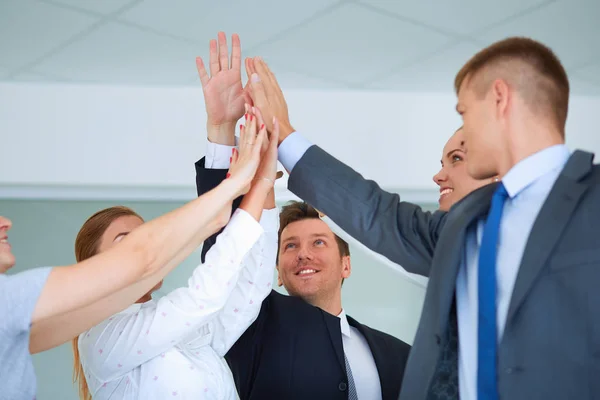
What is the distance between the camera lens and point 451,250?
1.69 meters

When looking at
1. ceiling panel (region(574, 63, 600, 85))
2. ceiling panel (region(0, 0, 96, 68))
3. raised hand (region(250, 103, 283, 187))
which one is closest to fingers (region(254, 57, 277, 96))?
raised hand (region(250, 103, 283, 187))

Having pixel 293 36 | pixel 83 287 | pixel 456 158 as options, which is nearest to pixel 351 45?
pixel 293 36

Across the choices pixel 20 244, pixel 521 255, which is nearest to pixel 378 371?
pixel 521 255

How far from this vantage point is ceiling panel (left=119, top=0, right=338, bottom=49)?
3.49 m

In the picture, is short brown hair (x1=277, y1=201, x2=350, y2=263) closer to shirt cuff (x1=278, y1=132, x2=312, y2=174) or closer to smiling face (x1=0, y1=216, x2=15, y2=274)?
shirt cuff (x1=278, y1=132, x2=312, y2=174)

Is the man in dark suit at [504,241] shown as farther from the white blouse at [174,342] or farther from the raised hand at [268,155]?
the white blouse at [174,342]

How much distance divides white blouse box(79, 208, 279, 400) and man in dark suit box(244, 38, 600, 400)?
0.90ft

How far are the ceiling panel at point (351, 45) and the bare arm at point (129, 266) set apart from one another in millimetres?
1976

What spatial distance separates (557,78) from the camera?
176 cm

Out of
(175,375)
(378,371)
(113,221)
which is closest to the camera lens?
(175,375)

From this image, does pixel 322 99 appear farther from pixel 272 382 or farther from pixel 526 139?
pixel 526 139

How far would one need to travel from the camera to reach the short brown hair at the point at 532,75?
1754 millimetres

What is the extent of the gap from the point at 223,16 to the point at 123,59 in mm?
911

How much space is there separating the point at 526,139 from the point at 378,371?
3.38 ft
